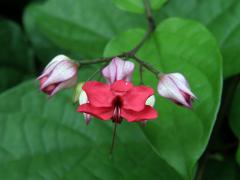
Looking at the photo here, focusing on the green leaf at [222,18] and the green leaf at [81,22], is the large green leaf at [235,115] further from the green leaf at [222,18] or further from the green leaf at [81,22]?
the green leaf at [81,22]

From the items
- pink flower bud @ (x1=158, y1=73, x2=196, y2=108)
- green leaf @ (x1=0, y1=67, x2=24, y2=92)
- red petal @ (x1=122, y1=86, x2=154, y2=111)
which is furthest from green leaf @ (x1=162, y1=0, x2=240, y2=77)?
green leaf @ (x1=0, y1=67, x2=24, y2=92)

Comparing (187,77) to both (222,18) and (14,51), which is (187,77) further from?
(14,51)

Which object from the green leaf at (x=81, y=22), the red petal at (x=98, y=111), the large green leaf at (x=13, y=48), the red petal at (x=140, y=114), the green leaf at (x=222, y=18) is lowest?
the large green leaf at (x=13, y=48)

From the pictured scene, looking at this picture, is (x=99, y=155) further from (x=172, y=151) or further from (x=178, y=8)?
(x=178, y=8)

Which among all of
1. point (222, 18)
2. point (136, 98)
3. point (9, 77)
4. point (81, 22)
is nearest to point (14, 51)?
point (9, 77)

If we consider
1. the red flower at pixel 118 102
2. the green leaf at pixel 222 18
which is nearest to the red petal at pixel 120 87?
the red flower at pixel 118 102

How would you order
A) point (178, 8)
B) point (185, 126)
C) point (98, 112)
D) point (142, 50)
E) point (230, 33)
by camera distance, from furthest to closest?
point (178, 8)
point (230, 33)
point (142, 50)
point (185, 126)
point (98, 112)

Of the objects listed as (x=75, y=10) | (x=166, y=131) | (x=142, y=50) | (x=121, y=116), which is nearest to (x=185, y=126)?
(x=166, y=131)
